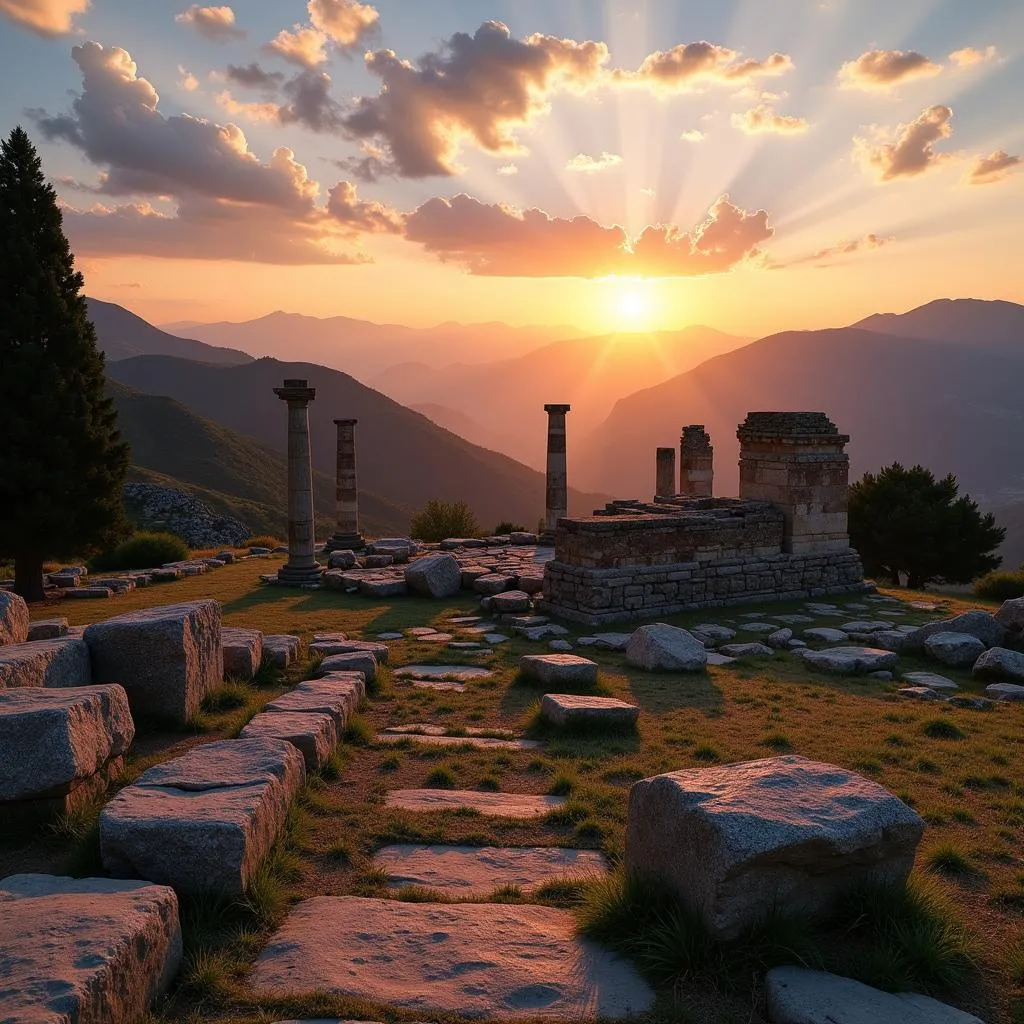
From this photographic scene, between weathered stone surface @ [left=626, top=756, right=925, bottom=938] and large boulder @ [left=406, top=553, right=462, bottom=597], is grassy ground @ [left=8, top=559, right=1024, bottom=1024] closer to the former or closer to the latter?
weathered stone surface @ [left=626, top=756, right=925, bottom=938]

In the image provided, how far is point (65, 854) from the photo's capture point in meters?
4.86

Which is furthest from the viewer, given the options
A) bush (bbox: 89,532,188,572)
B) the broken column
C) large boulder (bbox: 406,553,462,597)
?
bush (bbox: 89,532,188,572)

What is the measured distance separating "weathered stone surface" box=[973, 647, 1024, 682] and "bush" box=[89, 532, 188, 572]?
1807 centimetres

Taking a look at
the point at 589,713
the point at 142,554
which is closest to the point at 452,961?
the point at 589,713

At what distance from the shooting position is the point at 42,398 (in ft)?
50.0

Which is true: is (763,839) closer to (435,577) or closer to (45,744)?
(45,744)

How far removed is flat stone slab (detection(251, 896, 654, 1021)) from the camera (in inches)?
144

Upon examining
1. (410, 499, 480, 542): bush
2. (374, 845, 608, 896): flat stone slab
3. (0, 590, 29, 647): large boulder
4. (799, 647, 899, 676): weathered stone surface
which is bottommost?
(374, 845, 608, 896): flat stone slab

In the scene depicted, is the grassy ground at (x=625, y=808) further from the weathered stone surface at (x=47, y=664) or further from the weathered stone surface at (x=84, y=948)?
the weathered stone surface at (x=47, y=664)

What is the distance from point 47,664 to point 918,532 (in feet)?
79.7

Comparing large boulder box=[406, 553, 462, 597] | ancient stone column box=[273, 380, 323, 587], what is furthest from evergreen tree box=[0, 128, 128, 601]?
large boulder box=[406, 553, 462, 597]

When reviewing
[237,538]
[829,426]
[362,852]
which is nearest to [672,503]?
[829,426]

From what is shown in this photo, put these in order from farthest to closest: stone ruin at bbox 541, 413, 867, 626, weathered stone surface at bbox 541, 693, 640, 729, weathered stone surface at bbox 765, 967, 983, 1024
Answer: stone ruin at bbox 541, 413, 867, 626
weathered stone surface at bbox 541, 693, 640, 729
weathered stone surface at bbox 765, 967, 983, 1024

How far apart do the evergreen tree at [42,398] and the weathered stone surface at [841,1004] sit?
49.8ft
